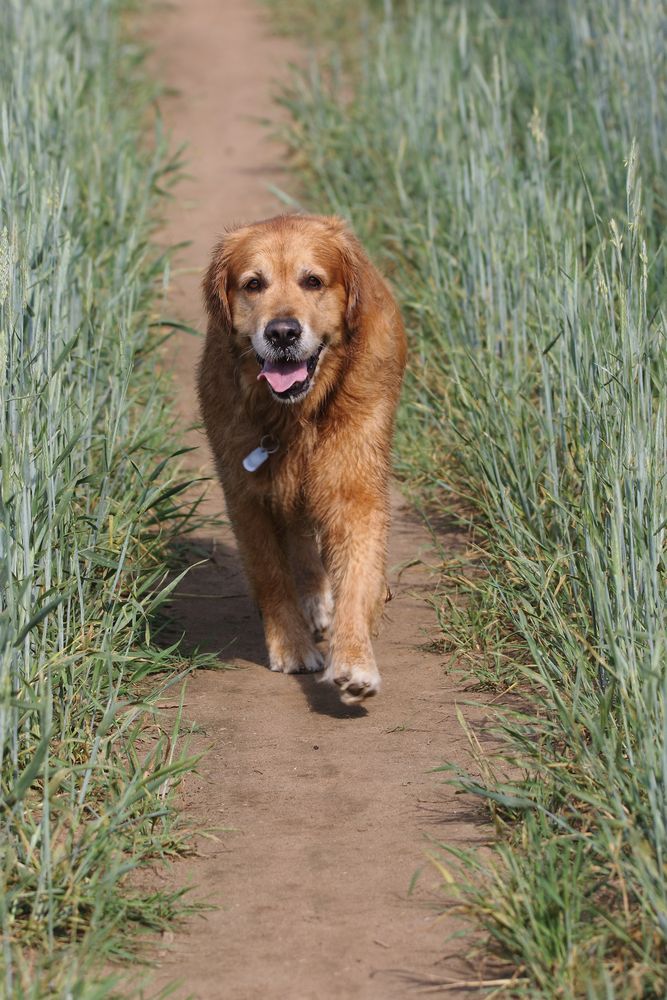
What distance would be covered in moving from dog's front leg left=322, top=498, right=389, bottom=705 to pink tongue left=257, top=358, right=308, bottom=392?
435 mm

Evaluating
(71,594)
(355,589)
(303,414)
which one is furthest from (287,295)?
(71,594)

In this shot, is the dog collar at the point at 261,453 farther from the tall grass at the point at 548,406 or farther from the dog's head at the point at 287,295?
the tall grass at the point at 548,406

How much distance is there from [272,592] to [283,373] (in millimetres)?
750

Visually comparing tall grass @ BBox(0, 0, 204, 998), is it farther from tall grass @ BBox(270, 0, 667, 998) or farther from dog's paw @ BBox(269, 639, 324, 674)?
tall grass @ BBox(270, 0, 667, 998)

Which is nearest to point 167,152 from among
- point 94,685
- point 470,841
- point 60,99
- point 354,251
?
point 60,99

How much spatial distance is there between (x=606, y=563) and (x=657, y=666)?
0.56 meters

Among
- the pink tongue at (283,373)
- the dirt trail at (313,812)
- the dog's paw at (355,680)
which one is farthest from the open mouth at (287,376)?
the dirt trail at (313,812)

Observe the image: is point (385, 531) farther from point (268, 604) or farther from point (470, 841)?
point (470, 841)

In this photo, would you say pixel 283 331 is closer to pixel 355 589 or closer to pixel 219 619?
pixel 355 589

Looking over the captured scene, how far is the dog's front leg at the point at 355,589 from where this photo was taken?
4.11 m

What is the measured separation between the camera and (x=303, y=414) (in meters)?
4.41

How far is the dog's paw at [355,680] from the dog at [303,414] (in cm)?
1

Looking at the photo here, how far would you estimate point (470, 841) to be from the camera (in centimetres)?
334

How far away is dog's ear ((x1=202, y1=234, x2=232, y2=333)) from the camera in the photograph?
4.49m
